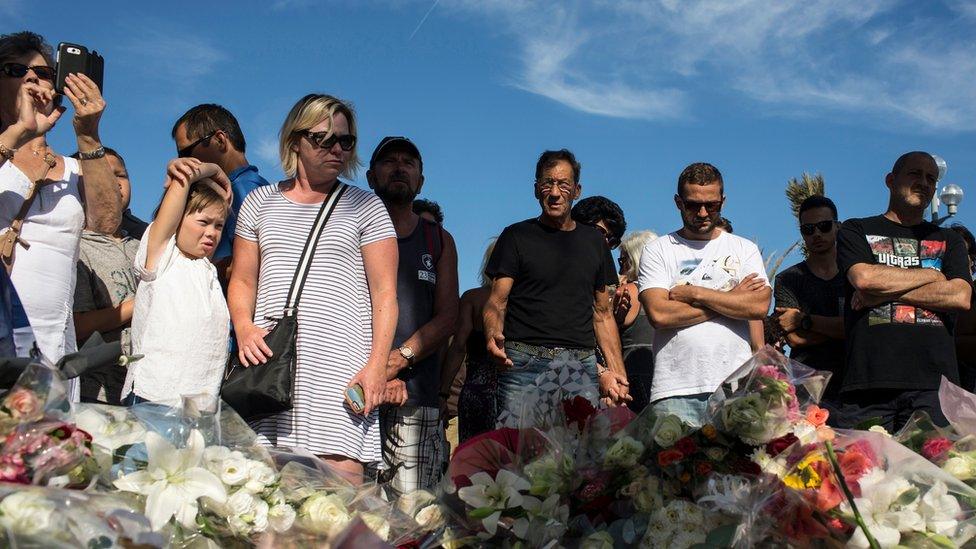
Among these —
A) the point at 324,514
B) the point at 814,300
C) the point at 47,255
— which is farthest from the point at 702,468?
the point at 814,300

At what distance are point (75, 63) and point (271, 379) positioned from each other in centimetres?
151

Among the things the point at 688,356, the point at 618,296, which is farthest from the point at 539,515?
the point at 618,296

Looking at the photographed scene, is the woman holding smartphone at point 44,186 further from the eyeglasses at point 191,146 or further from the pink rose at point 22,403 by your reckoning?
the pink rose at point 22,403

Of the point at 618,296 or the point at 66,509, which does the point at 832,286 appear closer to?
the point at 618,296

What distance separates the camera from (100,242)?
4.62 m

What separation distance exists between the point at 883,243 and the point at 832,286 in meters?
0.98

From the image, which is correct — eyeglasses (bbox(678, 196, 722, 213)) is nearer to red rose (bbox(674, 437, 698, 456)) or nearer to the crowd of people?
the crowd of people

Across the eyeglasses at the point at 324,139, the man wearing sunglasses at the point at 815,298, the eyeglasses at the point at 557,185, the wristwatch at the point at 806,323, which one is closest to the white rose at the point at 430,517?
the eyeglasses at the point at 324,139

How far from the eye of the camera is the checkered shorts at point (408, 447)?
4340 mm

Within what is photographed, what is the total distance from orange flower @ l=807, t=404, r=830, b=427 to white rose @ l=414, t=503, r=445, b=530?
0.86 metres

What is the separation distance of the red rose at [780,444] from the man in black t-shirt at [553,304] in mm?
2608

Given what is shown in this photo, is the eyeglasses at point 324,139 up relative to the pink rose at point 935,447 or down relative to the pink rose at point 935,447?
up

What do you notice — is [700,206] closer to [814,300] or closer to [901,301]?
[901,301]

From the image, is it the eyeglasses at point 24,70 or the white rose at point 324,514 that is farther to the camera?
the eyeglasses at point 24,70
